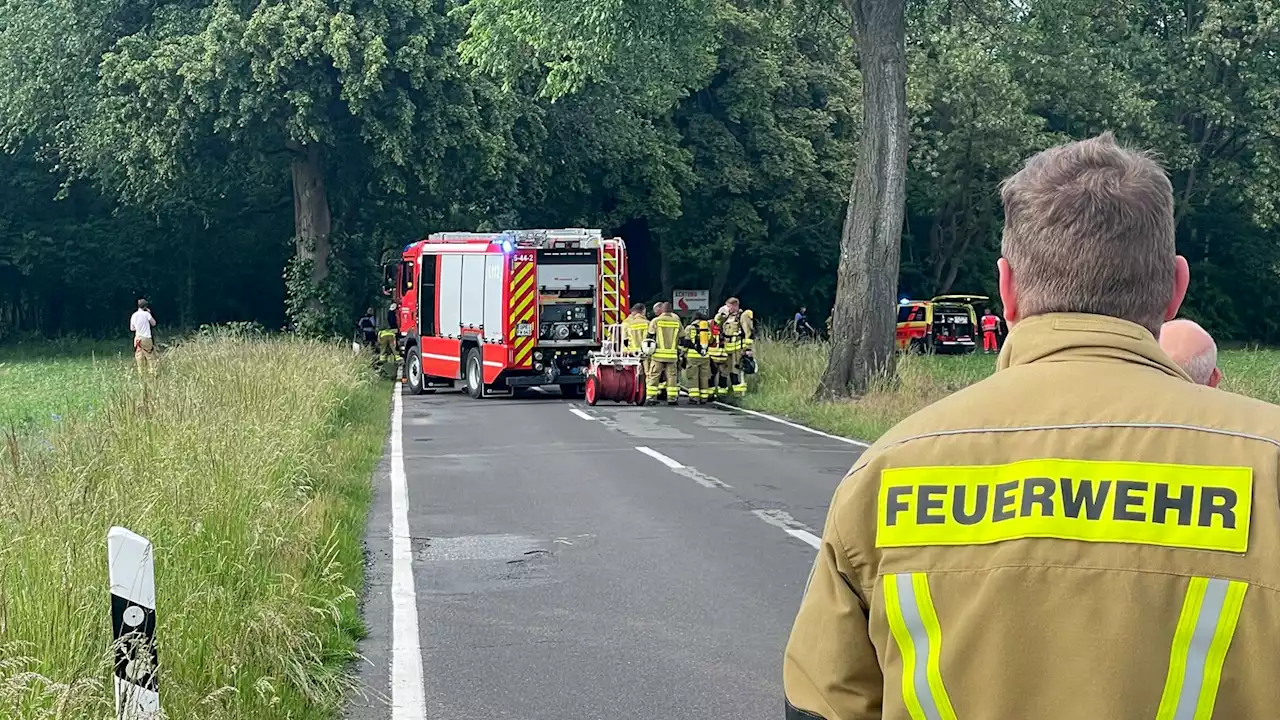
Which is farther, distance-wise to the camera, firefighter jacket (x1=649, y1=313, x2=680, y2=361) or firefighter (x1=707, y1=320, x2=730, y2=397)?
firefighter (x1=707, y1=320, x2=730, y2=397)

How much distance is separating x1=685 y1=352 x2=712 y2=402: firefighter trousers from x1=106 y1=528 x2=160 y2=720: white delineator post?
19914 mm

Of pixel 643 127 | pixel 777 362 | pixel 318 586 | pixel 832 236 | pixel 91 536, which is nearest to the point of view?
pixel 91 536

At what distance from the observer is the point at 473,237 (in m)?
29.4

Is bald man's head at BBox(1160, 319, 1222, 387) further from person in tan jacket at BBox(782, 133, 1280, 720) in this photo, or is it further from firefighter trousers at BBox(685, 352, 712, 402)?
firefighter trousers at BBox(685, 352, 712, 402)

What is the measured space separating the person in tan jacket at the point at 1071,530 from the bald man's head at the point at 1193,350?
3475 mm

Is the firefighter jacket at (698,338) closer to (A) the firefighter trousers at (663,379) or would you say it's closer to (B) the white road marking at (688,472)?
(A) the firefighter trousers at (663,379)

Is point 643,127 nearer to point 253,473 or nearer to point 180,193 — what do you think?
point 180,193

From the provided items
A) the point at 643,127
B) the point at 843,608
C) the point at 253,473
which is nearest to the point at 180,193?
the point at 643,127

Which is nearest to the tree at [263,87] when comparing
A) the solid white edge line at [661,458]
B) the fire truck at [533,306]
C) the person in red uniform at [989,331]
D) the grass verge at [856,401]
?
the fire truck at [533,306]

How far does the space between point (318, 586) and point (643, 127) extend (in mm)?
35872

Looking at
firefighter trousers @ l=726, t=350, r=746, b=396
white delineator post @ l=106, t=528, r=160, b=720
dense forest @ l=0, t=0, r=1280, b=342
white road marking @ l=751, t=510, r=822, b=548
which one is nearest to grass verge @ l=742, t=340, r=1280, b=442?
firefighter trousers @ l=726, t=350, r=746, b=396

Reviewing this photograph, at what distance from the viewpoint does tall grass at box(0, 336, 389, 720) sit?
5.67m

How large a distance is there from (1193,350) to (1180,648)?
385 cm

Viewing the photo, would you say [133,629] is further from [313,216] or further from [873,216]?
[313,216]
